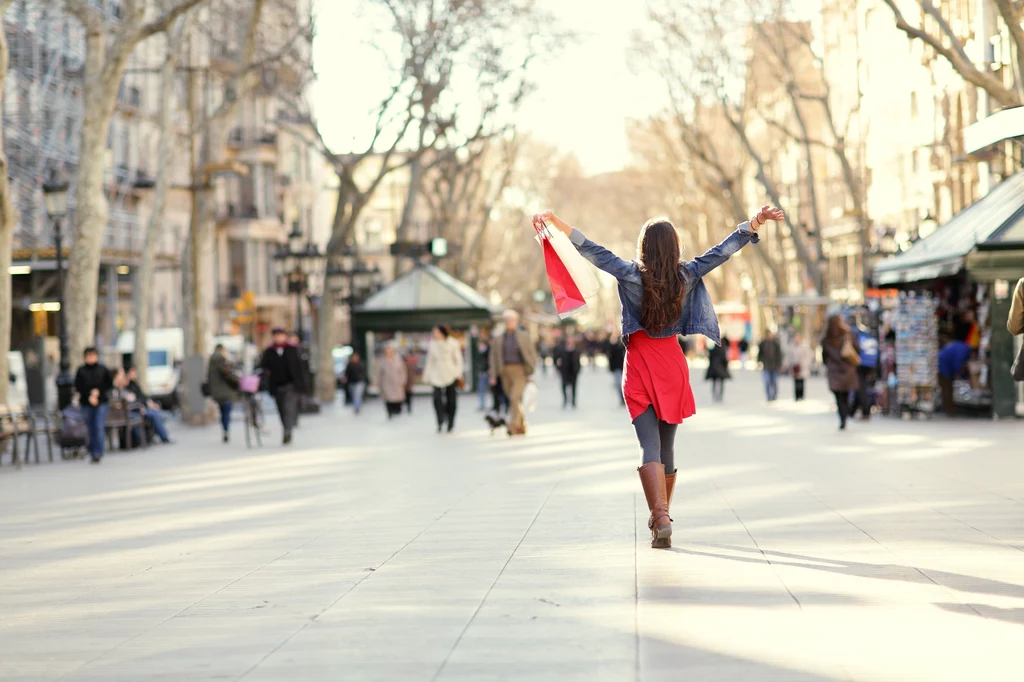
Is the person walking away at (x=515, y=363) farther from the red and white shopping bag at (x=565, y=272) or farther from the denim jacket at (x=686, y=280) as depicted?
the denim jacket at (x=686, y=280)

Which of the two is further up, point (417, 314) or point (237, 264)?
point (237, 264)

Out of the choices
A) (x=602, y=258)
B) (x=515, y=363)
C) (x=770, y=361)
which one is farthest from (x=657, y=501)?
(x=770, y=361)

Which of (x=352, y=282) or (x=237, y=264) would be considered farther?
(x=237, y=264)

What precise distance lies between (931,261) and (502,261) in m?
58.5

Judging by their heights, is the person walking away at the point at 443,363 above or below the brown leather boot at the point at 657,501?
above

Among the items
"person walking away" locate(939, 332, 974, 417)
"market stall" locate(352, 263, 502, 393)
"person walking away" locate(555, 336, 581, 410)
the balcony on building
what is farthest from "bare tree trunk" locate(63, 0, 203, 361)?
the balcony on building

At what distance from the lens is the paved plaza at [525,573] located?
6.26 meters

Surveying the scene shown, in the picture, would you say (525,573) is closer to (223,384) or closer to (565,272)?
(565,272)

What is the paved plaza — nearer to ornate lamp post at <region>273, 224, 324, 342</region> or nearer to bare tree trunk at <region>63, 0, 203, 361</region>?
bare tree trunk at <region>63, 0, 203, 361</region>

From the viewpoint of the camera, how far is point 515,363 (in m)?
22.9

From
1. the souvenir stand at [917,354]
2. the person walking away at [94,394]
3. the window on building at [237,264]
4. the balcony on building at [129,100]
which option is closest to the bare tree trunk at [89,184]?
the person walking away at [94,394]

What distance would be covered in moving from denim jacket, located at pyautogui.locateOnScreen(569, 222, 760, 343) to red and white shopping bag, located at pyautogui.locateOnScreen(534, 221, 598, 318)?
18 cm

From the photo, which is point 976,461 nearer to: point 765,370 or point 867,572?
point 867,572

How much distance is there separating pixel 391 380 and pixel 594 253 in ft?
69.1
